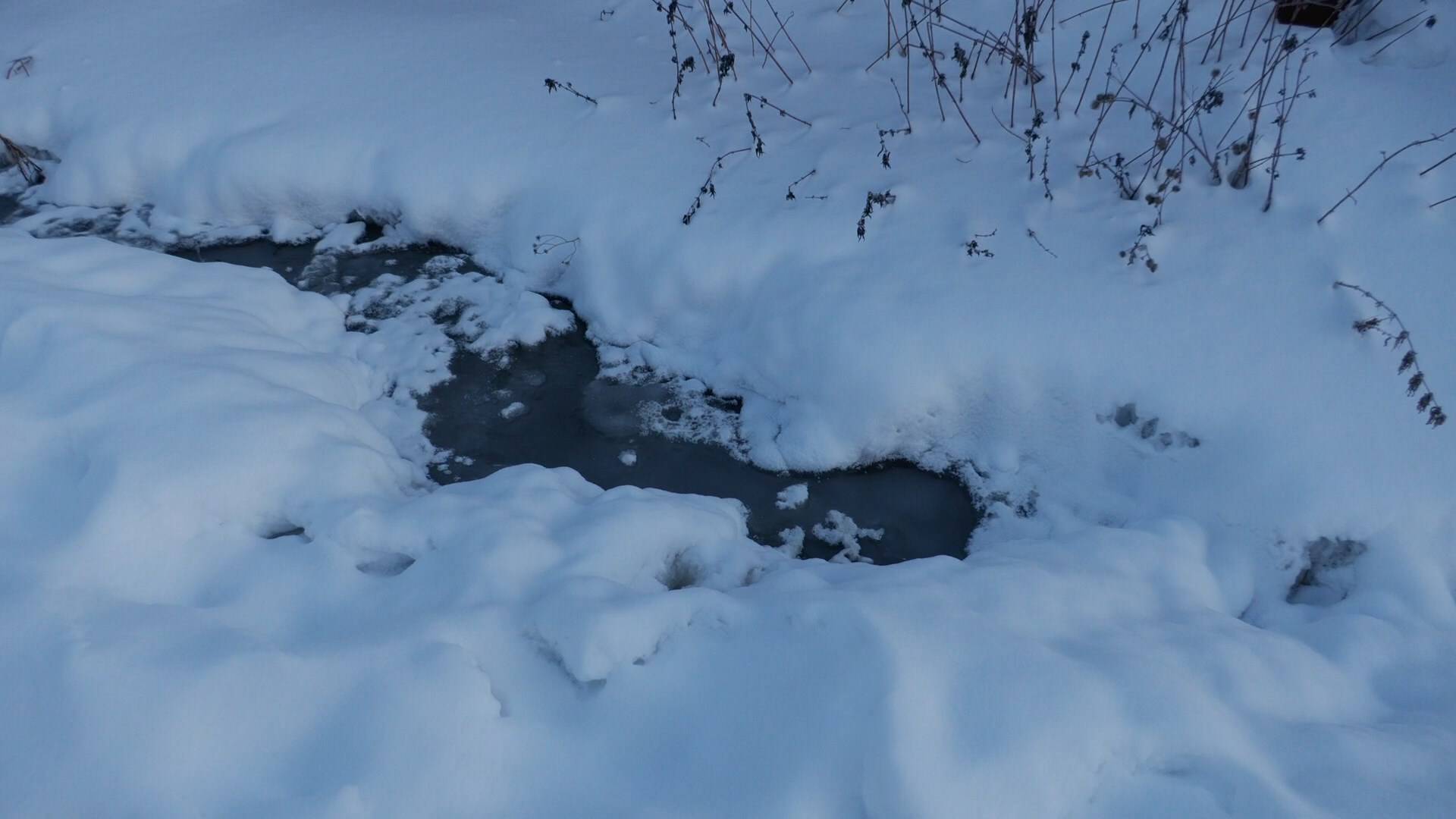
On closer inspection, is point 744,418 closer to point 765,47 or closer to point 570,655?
point 570,655

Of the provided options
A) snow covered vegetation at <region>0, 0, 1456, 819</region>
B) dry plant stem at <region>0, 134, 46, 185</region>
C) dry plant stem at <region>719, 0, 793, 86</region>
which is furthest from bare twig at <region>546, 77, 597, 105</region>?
dry plant stem at <region>0, 134, 46, 185</region>

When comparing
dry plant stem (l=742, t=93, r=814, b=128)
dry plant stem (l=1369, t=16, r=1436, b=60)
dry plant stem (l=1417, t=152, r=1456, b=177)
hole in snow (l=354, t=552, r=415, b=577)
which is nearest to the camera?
hole in snow (l=354, t=552, r=415, b=577)

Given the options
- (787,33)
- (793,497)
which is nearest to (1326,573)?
(793,497)

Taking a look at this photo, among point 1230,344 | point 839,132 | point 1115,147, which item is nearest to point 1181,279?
A: point 1230,344

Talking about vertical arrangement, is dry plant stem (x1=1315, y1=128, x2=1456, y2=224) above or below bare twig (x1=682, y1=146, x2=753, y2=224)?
above

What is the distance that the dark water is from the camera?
2346 millimetres

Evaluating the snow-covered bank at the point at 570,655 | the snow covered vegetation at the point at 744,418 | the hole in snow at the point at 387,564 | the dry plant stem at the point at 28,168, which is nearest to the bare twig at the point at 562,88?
the snow covered vegetation at the point at 744,418

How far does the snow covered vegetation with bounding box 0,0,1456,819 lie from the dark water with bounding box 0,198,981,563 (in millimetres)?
22

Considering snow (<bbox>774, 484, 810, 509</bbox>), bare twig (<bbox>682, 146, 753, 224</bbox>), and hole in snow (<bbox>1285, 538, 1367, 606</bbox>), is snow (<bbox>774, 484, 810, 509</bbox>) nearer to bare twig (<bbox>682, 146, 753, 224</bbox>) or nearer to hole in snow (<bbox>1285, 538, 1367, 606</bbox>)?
bare twig (<bbox>682, 146, 753, 224</bbox>)

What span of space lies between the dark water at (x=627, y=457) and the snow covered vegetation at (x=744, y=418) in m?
0.02

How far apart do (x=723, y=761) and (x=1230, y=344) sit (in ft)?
5.95

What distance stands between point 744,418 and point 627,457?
39 centimetres

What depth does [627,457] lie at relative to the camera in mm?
2514

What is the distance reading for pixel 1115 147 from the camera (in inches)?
115
